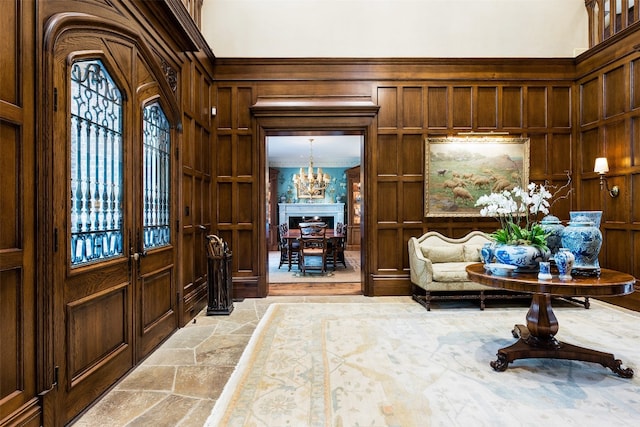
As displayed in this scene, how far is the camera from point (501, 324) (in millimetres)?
3594

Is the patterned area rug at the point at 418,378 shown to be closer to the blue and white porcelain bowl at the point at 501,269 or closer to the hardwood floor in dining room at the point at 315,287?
the blue and white porcelain bowl at the point at 501,269

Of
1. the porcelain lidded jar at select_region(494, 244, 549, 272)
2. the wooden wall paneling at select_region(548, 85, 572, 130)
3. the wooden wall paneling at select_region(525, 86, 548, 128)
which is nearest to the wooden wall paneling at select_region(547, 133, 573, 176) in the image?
the wooden wall paneling at select_region(548, 85, 572, 130)

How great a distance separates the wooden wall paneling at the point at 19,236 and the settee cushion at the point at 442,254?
4152 millimetres

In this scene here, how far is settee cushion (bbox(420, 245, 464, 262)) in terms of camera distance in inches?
183

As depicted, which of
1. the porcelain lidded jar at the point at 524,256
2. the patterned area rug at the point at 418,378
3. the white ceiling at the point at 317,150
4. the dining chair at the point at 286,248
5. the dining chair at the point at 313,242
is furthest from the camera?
the white ceiling at the point at 317,150

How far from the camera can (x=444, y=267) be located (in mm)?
4309

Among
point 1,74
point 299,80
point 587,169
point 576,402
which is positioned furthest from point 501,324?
point 1,74

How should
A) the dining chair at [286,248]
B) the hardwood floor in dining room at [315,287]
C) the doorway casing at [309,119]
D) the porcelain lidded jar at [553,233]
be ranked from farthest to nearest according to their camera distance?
the dining chair at [286,248], the hardwood floor in dining room at [315,287], the doorway casing at [309,119], the porcelain lidded jar at [553,233]

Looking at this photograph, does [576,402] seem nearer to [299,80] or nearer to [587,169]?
[587,169]

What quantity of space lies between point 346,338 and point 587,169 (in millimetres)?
4352

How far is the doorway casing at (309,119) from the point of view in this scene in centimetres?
477

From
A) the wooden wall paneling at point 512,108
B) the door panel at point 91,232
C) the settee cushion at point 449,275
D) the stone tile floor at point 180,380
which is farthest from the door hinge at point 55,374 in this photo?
the wooden wall paneling at point 512,108

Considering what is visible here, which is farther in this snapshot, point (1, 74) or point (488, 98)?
point (488, 98)

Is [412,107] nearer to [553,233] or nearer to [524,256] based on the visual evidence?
[553,233]
